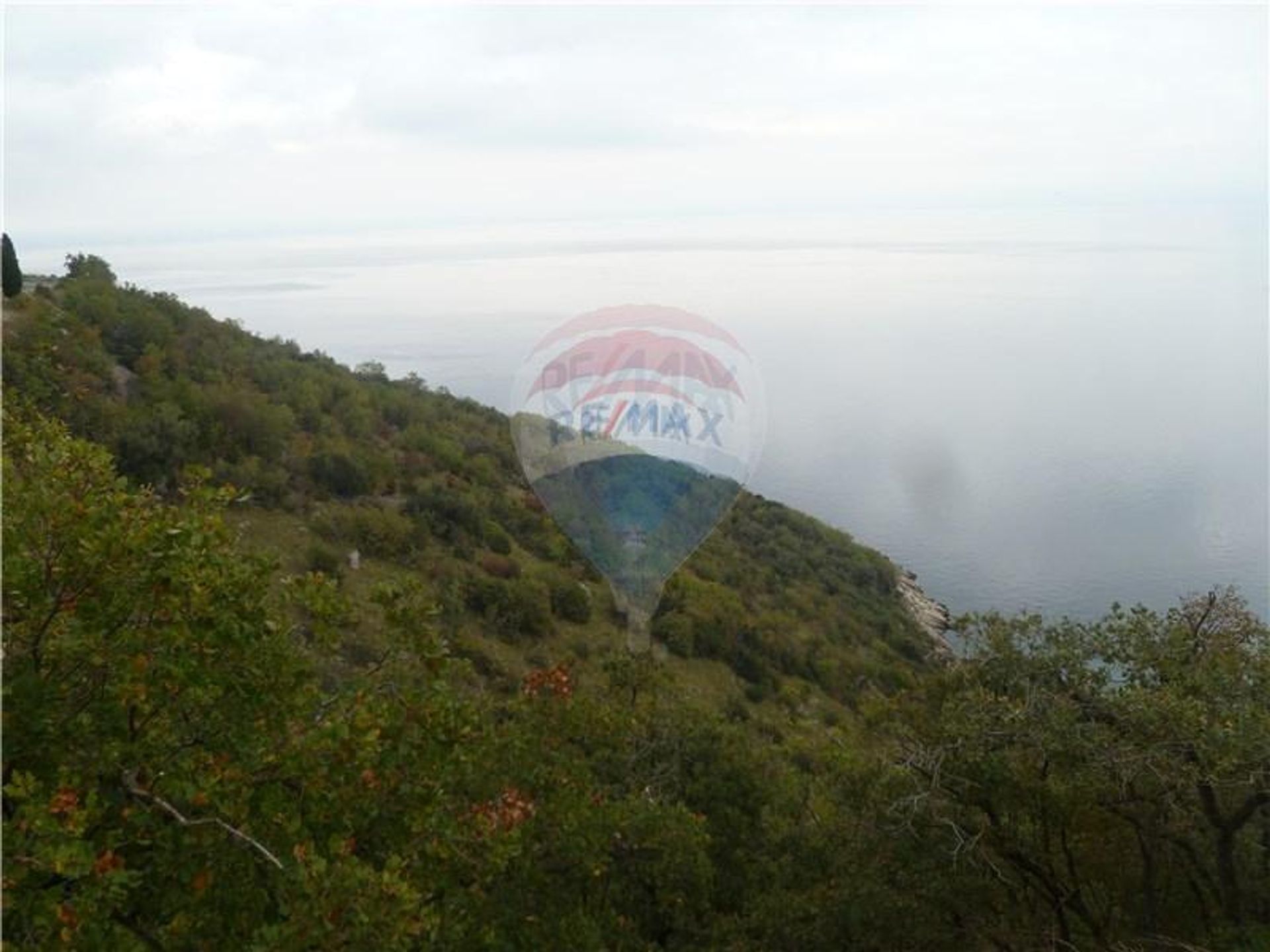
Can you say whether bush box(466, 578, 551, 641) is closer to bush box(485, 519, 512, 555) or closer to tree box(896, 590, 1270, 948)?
bush box(485, 519, 512, 555)

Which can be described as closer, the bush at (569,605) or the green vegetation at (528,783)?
the green vegetation at (528,783)

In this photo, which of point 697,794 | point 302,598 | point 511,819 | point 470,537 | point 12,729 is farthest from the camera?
point 470,537

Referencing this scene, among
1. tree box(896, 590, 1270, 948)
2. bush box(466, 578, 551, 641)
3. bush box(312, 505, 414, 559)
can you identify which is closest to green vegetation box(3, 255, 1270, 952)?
Answer: tree box(896, 590, 1270, 948)

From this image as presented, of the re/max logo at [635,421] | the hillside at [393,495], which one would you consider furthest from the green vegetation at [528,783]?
the hillside at [393,495]

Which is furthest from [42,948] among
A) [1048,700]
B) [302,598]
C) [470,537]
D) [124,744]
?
[470,537]

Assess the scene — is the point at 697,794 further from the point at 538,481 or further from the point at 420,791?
the point at 420,791
